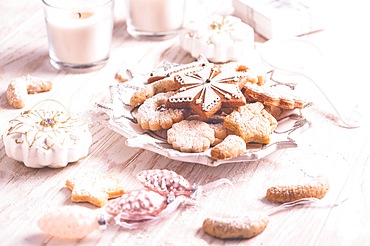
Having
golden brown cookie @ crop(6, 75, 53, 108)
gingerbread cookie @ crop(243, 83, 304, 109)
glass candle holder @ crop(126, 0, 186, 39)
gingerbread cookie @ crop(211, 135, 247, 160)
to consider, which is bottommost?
golden brown cookie @ crop(6, 75, 53, 108)

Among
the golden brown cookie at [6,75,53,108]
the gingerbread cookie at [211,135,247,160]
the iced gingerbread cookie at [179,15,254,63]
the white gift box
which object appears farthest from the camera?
the white gift box

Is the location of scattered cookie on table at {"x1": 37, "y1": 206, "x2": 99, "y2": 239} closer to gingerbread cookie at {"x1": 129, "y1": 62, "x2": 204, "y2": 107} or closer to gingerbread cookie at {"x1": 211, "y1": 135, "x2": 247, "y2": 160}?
gingerbread cookie at {"x1": 211, "y1": 135, "x2": 247, "y2": 160}

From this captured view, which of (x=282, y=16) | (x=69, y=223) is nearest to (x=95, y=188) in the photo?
(x=69, y=223)

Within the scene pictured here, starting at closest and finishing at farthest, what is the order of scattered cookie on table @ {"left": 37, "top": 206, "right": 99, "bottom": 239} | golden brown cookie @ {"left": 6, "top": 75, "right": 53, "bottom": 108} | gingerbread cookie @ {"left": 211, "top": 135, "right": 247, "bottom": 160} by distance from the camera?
scattered cookie on table @ {"left": 37, "top": 206, "right": 99, "bottom": 239} < gingerbread cookie @ {"left": 211, "top": 135, "right": 247, "bottom": 160} < golden brown cookie @ {"left": 6, "top": 75, "right": 53, "bottom": 108}

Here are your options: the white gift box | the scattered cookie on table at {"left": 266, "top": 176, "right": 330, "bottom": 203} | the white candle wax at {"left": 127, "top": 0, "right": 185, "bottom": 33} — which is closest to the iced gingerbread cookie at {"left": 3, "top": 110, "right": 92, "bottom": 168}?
the scattered cookie on table at {"left": 266, "top": 176, "right": 330, "bottom": 203}

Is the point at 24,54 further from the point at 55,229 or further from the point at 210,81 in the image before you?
the point at 55,229

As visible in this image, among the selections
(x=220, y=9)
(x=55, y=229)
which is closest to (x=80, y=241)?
(x=55, y=229)

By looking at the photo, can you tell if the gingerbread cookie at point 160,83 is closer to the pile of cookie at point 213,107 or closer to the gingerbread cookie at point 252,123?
the pile of cookie at point 213,107

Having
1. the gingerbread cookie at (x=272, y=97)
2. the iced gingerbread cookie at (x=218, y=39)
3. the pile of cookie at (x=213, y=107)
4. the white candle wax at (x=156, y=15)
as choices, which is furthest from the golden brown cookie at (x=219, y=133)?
the white candle wax at (x=156, y=15)
